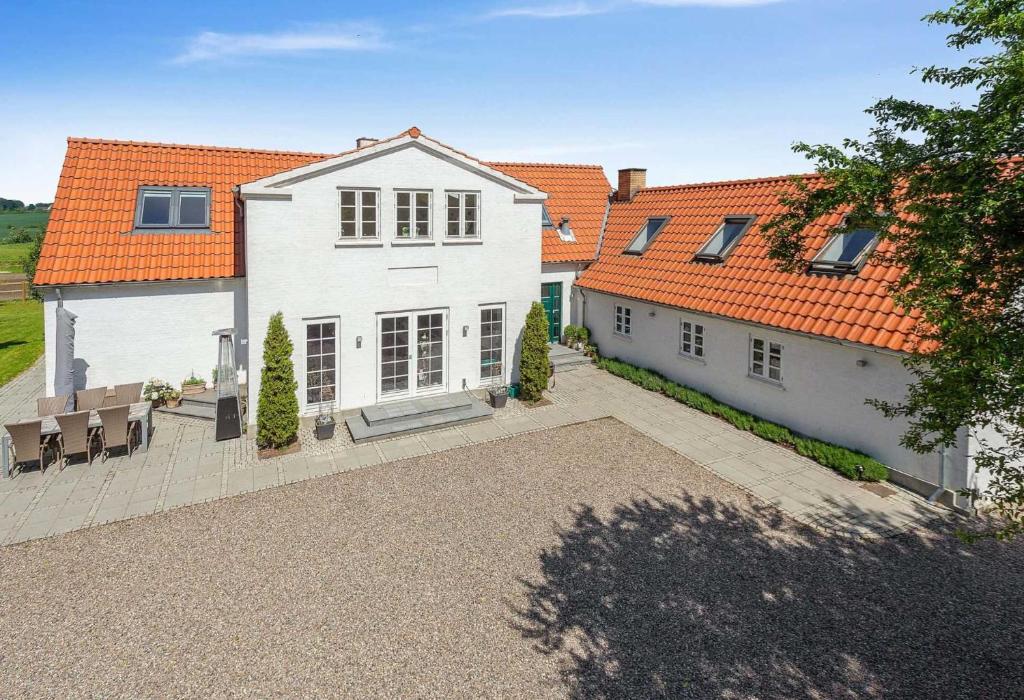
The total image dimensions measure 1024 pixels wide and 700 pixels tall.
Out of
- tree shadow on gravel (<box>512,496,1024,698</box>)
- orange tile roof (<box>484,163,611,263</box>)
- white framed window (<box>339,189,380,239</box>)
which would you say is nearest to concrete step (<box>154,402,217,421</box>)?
white framed window (<box>339,189,380,239</box>)

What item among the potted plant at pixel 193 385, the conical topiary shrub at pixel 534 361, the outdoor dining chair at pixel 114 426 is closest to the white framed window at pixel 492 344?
the conical topiary shrub at pixel 534 361

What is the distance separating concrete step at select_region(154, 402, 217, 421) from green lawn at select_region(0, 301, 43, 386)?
7841mm

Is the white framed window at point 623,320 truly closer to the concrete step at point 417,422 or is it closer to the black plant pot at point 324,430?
the concrete step at point 417,422

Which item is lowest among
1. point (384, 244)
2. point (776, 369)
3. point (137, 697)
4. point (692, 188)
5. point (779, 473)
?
point (137, 697)

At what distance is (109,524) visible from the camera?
10.5 meters

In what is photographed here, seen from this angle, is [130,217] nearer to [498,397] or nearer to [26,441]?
[26,441]

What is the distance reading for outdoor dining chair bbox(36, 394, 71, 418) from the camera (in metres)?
13.7

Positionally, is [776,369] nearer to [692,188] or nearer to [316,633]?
[692,188]

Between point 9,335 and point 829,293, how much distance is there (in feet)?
108

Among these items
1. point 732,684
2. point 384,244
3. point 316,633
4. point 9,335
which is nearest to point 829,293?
point 732,684

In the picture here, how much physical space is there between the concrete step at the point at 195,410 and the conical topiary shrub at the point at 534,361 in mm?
8396

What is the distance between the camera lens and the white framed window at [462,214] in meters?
16.4

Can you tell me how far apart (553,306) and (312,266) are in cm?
1003

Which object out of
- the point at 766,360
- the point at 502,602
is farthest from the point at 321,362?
the point at 766,360
